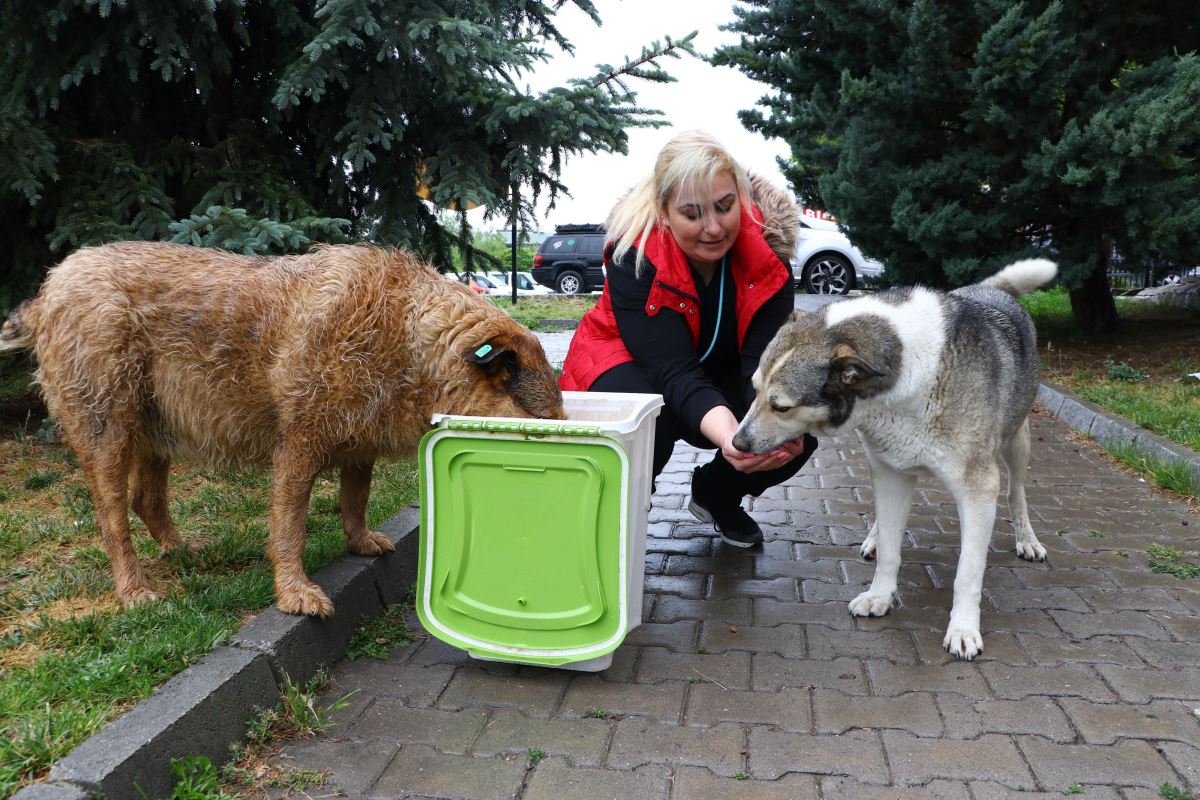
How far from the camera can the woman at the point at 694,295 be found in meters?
3.75

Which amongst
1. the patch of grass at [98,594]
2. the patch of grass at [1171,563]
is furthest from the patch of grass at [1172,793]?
the patch of grass at [98,594]

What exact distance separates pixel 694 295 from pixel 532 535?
1457 millimetres

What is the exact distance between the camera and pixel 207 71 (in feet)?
17.2

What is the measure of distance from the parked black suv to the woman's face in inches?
911

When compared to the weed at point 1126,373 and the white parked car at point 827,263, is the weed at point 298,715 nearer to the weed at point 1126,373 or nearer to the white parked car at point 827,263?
the weed at point 1126,373

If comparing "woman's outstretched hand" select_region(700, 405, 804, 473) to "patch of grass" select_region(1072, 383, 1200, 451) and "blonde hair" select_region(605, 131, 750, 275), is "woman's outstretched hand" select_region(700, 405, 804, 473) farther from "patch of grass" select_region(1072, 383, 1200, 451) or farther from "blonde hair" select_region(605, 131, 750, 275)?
"patch of grass" select_region(1072, 383, 1200, 451)

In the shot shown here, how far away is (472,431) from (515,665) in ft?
3.22

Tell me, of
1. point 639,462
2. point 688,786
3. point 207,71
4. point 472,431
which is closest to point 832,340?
point 639,462

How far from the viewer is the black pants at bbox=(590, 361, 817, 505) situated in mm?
4125

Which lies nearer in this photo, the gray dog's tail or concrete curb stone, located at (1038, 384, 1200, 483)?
the gray dog's tail

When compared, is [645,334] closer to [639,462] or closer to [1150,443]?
[639,462]

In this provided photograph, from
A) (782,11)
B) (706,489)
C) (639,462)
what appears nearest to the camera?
(639,462)

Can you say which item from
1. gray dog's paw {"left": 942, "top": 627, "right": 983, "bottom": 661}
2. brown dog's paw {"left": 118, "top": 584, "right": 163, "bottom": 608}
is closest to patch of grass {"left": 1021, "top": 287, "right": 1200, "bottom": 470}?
gray dog's paw {"left": 942, "top": 627, "right": 983, "bottom": 661}

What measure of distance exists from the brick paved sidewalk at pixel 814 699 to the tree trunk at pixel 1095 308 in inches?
296
